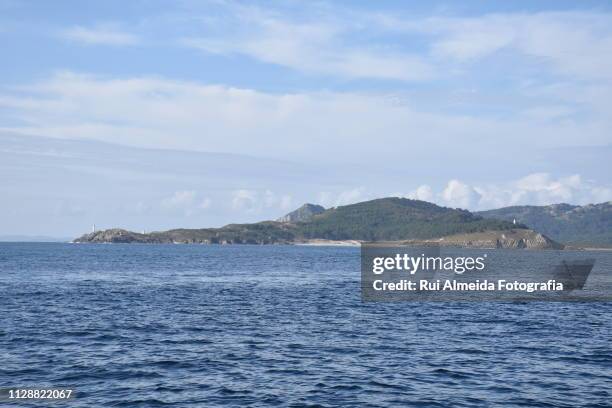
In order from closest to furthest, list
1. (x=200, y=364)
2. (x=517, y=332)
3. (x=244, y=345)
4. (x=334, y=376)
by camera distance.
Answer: (x=334, y=376) < (x=200, y=364) < (x=244, y=345) < (x=517, y=332)

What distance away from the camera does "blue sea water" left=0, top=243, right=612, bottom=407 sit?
37531 millimetres

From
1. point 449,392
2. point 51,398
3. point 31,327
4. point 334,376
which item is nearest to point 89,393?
point 51,398

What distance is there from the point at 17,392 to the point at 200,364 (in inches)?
447

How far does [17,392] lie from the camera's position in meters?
36.5

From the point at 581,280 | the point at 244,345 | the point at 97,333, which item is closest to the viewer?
the point at 244,345

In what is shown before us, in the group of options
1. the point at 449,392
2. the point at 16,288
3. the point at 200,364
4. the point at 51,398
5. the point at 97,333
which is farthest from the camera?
the point at 16,288

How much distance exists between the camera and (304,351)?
49344mm

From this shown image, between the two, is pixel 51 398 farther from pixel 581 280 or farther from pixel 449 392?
pixel 581 280

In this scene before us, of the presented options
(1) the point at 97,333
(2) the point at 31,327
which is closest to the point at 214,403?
(1) the point at 97,333

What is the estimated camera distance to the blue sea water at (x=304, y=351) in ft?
123

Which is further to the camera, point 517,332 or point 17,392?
point 517,332

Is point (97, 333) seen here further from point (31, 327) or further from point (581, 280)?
point (581, 280)

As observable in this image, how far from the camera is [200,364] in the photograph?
44344 millimetres

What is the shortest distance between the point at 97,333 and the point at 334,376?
76.7 ft
